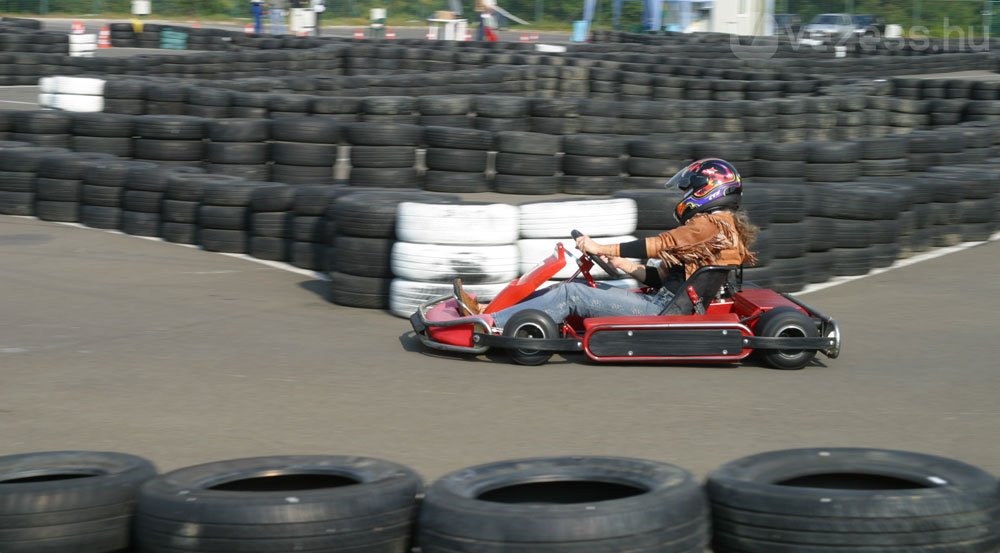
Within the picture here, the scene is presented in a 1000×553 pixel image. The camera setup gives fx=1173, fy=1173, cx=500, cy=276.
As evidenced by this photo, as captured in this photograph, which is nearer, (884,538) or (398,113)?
(884,538)

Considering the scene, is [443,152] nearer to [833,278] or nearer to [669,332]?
[833,278]

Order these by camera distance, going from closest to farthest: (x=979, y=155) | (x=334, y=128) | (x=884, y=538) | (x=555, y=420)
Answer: (x=884, y=538), (x=555, y=420), (x=334, y=128), (x=979, y=155)

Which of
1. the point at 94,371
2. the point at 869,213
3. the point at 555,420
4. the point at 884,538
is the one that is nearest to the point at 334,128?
the point at 869,213

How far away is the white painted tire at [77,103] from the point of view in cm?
1606

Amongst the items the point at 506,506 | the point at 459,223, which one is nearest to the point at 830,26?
the point at 459,223

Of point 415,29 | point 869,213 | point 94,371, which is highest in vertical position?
point 415,29

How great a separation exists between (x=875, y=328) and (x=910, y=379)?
1.36 meters

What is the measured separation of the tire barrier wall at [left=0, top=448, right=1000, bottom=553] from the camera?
3.48 meters

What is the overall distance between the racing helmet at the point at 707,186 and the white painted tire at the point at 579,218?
1.23 meters

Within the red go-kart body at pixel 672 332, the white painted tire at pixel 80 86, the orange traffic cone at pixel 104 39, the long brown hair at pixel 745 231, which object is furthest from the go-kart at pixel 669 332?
the orange traffic cone at pixel 104 39

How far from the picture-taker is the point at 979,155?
14.9 metres

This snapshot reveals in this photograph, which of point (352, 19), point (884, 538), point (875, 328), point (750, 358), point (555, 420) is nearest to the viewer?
point (884, 538)

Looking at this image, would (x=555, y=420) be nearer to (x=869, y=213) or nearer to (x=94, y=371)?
(x=94, y=371)

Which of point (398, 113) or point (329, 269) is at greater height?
point (398, 113)
